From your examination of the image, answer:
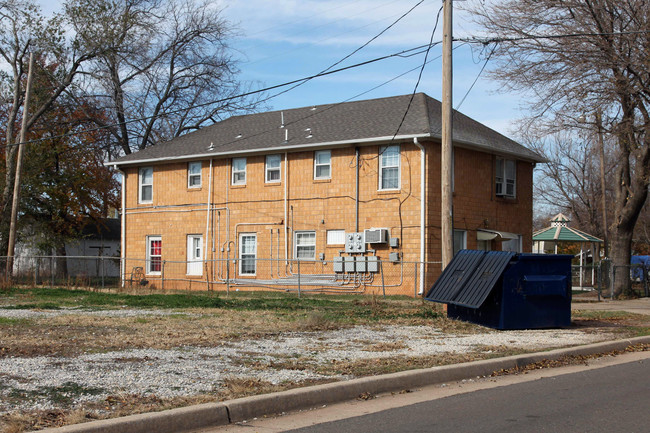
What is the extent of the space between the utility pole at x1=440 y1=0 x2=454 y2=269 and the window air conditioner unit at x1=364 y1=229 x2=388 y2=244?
8393 millimetres

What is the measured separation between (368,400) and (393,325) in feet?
20.5

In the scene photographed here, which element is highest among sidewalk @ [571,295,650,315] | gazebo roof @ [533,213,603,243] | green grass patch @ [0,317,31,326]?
gazebo roof @ [533,213,603,243]

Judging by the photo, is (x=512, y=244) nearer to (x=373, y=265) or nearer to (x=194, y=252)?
(x=373, y=265)

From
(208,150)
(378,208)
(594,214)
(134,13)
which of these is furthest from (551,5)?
(594,214)

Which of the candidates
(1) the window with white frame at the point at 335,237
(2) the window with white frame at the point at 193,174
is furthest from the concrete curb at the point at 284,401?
(2) the window with white frame at the point at 193,174

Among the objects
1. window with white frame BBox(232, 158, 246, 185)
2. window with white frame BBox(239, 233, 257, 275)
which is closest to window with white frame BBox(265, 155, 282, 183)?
window with white frame BBox(232, 158, 246, 185)

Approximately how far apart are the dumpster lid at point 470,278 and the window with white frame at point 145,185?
1941 centimetres

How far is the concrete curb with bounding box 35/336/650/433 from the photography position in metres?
6.13

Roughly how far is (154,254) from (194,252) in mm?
2181

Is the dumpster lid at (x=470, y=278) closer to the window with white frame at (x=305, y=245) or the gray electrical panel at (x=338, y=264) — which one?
the gray electrical panel at (x=338, y=264)

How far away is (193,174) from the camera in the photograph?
99.0 feet

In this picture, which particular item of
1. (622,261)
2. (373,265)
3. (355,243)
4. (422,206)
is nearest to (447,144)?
(422,206)

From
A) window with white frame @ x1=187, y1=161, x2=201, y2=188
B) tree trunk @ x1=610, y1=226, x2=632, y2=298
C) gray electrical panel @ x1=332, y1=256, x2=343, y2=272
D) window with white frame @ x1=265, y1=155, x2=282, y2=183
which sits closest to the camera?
gray electrical panel @ x1=332, y1=256, x2=343, y2=272

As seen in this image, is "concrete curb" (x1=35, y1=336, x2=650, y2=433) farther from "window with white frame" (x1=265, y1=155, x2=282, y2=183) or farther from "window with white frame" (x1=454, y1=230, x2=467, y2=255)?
"window with white frame" (x1=265, y1=155, x2=282, y2=183)
